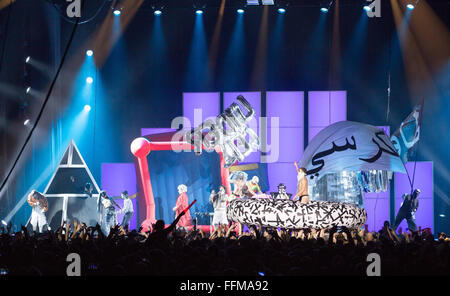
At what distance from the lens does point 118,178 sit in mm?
13078

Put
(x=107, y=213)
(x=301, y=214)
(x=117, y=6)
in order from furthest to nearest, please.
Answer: (x=117, y=6) → (x=107, y=213) → (x=301, y=214)

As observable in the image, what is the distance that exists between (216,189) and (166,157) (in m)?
1.42

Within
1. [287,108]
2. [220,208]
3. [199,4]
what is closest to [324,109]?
[287,108]

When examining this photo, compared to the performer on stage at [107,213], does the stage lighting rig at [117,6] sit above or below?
above

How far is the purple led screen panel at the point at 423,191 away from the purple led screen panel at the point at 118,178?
20.5 ft

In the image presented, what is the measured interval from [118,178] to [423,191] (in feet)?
23.4

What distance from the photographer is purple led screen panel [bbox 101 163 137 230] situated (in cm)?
1305

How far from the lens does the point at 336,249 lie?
10.1ft

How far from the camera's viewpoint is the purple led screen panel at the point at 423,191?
1239 cm

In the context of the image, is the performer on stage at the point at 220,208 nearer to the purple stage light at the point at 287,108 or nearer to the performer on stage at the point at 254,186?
the performer on stage at the point at 254,186

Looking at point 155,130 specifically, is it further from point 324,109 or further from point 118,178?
point 324,109

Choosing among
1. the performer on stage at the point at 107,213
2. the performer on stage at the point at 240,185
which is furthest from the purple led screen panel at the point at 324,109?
the performer on stage at the point at 107,213
